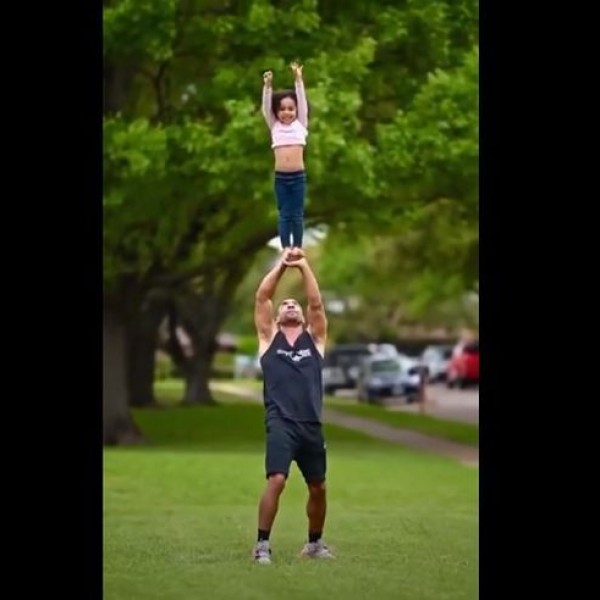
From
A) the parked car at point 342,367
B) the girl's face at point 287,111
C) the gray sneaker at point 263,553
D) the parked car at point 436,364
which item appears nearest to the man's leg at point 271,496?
the gray sneaker at point 263,553

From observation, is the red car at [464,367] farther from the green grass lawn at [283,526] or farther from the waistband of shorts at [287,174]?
the waistband of shorts at [287,174]

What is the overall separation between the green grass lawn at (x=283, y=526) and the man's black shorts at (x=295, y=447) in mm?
689

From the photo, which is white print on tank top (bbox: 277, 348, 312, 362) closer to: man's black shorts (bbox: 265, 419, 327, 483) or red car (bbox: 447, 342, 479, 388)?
man's black shorts (bbox: 265, 419, 327, 483)

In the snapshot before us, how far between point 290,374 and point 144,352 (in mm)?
25736

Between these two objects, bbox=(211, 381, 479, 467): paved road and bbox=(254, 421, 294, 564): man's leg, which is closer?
bbox=(254, 421, 294, 564): man's leg

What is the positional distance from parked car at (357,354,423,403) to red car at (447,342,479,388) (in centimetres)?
482

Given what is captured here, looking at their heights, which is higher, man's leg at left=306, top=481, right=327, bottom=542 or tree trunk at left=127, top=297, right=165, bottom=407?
man's leg at left=306, top=481, right=327, bottom=542

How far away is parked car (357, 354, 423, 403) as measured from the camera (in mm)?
41875

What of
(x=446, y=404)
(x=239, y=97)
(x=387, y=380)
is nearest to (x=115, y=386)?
(x=239, y=97)

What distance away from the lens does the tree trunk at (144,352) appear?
33688 millimetres

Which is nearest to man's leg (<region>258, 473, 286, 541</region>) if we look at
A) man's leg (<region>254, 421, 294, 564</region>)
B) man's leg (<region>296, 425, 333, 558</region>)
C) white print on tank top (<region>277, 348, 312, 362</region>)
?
man's leg (<region>254, 421, 294, 564</region>)
